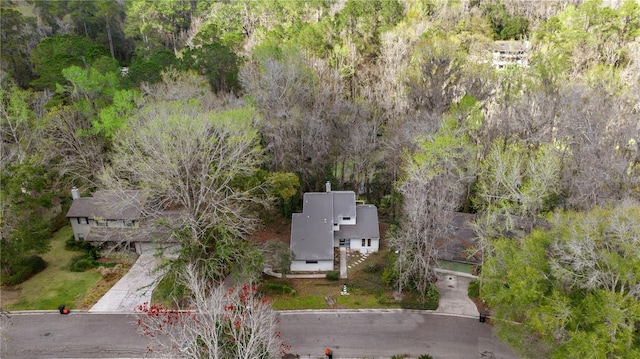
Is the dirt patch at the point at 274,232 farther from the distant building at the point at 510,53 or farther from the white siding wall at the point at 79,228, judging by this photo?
the distant building at the point at 510,53

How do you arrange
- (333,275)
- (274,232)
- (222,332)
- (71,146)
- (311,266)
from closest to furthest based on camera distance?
(222,332) < (333,275) < (311,266) < (274,232) < (71,146)

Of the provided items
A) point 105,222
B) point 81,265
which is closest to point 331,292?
point 81,265

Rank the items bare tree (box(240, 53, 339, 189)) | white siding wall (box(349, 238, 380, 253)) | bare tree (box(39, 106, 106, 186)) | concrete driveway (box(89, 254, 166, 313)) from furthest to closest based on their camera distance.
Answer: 1. bare tree (box(39, 106, 106, 186))
2. bare tree (box(240, 53, 339, 189))
3. white siding wall (box(349, 238, 380, 253))
4. concrete driveway (box(89, 254, 166, 313))

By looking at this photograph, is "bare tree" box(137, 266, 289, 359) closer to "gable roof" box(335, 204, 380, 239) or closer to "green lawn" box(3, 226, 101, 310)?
"green lawn" box(3, 226, 101, 310)

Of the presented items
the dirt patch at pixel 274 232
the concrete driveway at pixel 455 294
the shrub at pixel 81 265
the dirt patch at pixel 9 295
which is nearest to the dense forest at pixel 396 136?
the dirt patch at pixel 274 232

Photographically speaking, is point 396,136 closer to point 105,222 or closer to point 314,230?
point 314,230

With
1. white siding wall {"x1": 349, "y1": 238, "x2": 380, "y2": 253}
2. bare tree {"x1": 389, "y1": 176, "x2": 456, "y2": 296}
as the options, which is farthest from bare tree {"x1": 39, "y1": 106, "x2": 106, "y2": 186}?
bare tree {"x1": 389, "y1": 176, "x2": 456, "y2": 296}
